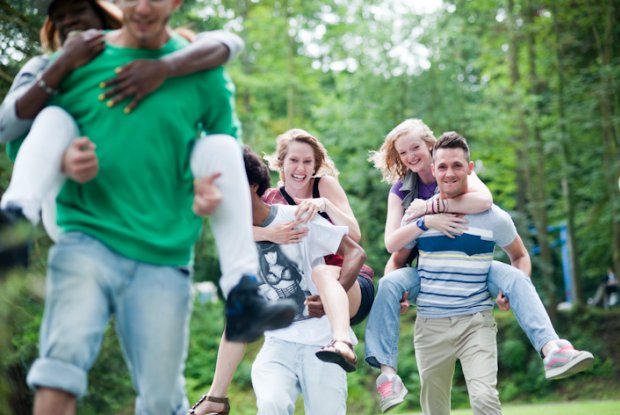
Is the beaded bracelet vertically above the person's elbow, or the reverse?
the beaded bracelet

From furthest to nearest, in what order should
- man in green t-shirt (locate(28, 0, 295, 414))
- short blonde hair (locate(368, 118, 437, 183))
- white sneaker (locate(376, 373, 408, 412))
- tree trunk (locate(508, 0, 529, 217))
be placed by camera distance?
tree trunk (locate(508, 0, 529, 217)), short blonde hair (locate(368, 118, 437, 183)), white sneaker (locate(376, 373, 408, 412)), man in green t-shirt (locate(28, 0, 295, 414))

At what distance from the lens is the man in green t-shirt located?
3256 millimetres

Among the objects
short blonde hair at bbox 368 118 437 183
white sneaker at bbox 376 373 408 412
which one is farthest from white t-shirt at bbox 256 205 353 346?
short blonde hair at bbox 368 118 437 183

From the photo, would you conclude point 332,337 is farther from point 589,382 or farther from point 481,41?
point 481,41

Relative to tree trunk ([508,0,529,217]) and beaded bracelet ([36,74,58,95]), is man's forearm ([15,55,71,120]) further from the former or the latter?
tree trunk ([508,0,529,217])

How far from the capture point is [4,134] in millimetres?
3531

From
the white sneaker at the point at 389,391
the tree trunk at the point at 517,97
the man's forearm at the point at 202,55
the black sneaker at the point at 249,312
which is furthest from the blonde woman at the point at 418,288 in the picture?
the tree trunk at the point at 517,97

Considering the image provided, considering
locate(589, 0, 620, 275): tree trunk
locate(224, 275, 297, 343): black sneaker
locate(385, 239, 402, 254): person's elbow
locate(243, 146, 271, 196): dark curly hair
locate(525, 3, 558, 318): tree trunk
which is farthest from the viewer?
locate(525, 3, 558, 318): tree trunk

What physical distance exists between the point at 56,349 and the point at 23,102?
88 cm

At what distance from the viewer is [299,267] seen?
5754 millimetres

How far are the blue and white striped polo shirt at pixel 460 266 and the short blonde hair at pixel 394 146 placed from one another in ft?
2.03

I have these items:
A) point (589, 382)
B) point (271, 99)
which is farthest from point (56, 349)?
point (271, 99)

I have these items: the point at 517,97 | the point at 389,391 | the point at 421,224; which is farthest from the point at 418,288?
the point at 517,97

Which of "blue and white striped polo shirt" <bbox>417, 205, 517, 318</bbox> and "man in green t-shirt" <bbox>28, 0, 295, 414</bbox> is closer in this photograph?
"man in green t-shirt" <bbox>28, 0, 295, 414</bbox>
